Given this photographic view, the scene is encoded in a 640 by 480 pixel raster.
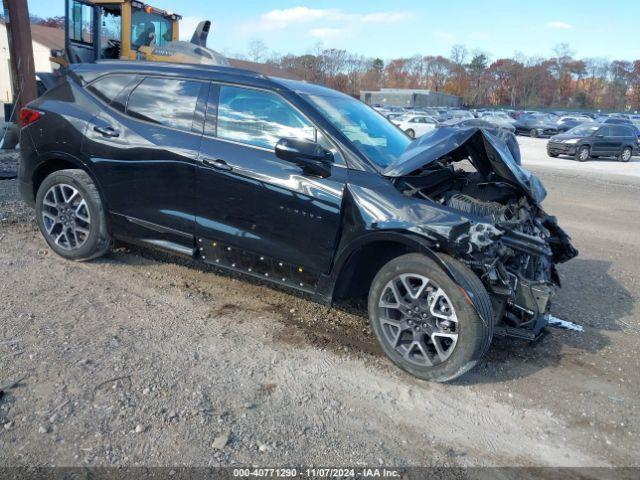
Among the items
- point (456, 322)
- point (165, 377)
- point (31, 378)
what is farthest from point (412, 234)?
point (31, 378)

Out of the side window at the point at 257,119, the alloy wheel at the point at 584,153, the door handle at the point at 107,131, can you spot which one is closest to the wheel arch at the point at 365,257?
the side window at the point at 257,119

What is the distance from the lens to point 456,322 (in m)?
3.44

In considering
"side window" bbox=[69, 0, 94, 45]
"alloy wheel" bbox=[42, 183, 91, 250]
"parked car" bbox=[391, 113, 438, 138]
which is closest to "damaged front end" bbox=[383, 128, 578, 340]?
"alloy wheel" bbox=[42, 183, 91, 250]

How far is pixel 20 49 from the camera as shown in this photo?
10.8 meters

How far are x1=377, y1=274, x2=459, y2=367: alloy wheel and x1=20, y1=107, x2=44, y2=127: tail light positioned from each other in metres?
3.64

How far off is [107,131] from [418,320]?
308cm

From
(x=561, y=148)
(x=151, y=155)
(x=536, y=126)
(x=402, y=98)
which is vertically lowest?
(x=561, y=148)

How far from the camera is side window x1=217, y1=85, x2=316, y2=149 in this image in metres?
4.07

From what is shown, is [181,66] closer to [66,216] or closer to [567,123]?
[66,216]

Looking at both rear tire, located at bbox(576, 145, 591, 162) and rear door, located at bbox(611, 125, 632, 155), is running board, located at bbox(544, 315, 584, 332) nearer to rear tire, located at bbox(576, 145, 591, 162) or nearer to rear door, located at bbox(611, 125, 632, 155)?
rear tire, located at bbox(576, 145, 591, 162)

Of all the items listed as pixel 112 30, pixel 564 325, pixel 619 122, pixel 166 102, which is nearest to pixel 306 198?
pixel 166 102

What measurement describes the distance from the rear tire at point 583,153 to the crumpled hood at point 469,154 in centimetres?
2045

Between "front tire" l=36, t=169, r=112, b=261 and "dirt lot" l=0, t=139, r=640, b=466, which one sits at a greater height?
"front tire" l=36, t=169, r=112, b=261

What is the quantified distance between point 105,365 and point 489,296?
8.25 ft
